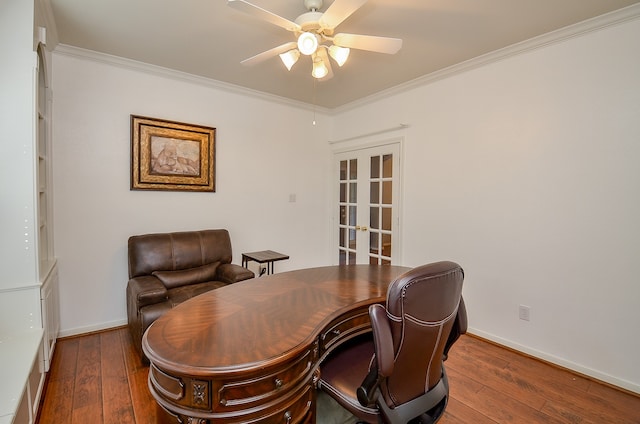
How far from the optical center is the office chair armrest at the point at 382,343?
1067 millimetres

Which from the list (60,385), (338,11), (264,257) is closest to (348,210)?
(264,257)

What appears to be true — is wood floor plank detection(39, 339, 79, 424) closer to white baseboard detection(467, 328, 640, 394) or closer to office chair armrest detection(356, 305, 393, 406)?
office chair armrest detection(356, 305, 393, 406)

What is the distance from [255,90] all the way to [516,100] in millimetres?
2833

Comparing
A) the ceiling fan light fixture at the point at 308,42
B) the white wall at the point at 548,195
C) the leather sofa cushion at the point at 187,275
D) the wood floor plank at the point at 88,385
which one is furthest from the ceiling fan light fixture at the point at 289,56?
the wood floor plank at the point at 88,385

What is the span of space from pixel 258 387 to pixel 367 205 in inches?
129

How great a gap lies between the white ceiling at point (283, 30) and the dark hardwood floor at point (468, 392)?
265 centimetres

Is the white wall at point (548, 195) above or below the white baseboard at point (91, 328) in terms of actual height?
above

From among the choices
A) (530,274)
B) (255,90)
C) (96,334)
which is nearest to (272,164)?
(255,90)

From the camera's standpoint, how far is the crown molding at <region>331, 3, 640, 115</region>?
2.14m

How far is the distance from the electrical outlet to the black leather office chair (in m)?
1.77

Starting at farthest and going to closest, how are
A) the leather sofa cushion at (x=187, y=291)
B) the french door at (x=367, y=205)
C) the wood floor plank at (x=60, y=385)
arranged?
1. the french door at (x=367, y=205)
2. the leather sofa cushion at (x=187, y=291)
3. the wood floor plank at (x=60, y=385)

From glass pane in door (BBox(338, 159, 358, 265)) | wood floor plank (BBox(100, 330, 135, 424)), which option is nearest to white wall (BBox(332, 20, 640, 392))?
glass pane in door (BBox(338, 159, 358, 265))

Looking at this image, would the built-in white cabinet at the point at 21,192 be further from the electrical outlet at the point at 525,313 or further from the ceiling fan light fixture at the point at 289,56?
the electrical outlet at the point at 525,313

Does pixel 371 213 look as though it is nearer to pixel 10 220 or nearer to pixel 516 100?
pixel 516 100
